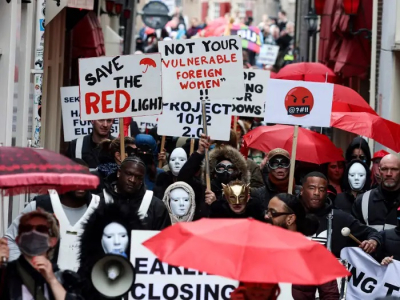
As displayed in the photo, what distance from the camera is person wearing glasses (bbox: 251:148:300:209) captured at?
1249cm

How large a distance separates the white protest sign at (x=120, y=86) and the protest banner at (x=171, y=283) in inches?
135

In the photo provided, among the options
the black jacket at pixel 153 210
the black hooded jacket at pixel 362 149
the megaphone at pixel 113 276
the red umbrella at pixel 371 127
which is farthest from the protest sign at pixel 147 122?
the megaphone at pixel 113 276

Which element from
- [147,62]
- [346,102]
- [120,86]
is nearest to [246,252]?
[120,86]

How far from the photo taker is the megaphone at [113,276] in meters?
8.25

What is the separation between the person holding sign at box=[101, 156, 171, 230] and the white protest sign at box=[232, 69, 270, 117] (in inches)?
234

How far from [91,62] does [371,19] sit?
11818mm

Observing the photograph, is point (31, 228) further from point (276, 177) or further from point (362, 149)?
point (362, 149)

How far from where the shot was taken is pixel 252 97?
56.4ft

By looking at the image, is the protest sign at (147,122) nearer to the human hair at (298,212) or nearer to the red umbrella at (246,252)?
the human hair at (298,212)

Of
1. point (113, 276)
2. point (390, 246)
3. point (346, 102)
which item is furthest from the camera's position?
point (346, 102)

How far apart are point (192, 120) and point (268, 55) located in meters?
26.3

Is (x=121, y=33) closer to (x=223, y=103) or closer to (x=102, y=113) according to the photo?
(x=223, y=103)

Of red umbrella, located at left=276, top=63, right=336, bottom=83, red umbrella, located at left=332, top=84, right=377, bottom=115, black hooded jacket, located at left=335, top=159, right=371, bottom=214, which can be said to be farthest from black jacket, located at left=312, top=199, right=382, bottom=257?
red umbrella, located at left=276, top=63, right=336, bottom=83

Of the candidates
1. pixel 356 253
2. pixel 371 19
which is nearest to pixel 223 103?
pixel 356 253
